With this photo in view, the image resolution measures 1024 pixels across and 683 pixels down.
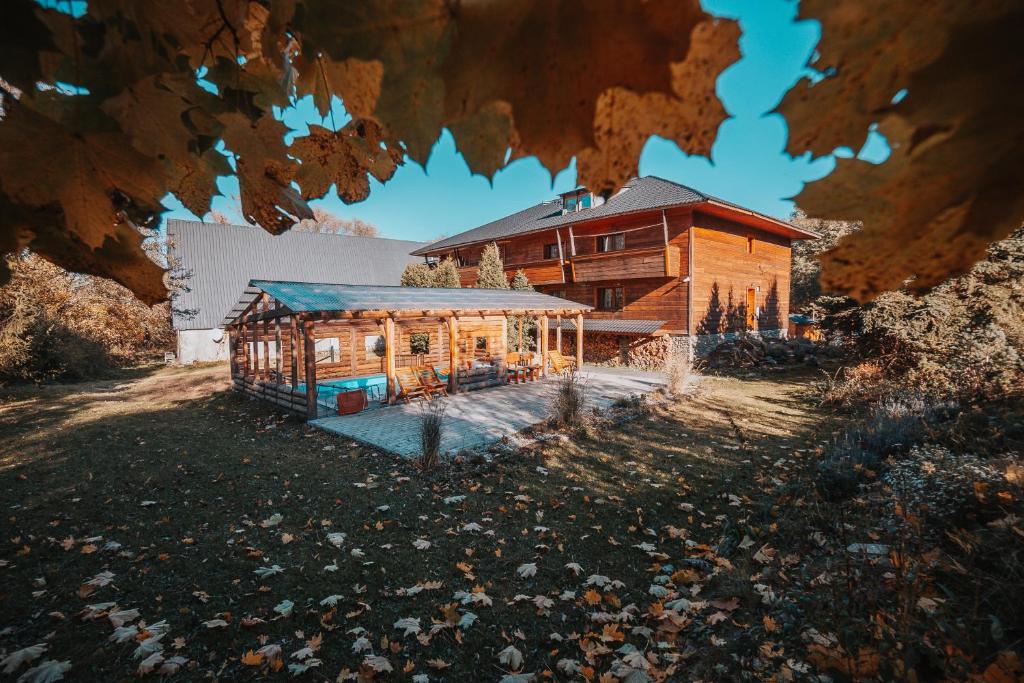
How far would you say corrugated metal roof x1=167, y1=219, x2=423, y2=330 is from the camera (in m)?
24.0

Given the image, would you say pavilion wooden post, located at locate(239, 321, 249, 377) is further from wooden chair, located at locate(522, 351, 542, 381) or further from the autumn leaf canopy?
the autumn leaf canopy

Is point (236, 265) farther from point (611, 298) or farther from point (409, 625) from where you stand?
point (409, 625)

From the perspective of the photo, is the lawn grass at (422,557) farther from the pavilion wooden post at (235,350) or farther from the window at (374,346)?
the window at (374,346)

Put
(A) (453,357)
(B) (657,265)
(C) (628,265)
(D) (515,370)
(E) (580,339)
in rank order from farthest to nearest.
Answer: (C) (628,265) → (B) (657,265) → (E) (580,339) → (D) (515,370) → (A) (453,357)

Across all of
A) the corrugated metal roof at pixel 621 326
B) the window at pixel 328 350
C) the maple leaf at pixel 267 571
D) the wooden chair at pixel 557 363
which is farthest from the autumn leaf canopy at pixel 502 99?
the window at pixel 328 350

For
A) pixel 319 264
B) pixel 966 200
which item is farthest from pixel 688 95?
pixel 319 264

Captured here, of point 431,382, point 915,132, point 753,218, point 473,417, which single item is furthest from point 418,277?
point 915,132

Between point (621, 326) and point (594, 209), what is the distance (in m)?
5.52

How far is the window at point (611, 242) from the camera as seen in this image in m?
19.1

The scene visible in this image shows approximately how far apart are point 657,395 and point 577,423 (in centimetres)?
406

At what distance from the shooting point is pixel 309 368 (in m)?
9.79

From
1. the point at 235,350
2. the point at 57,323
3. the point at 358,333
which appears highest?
the point at 57,323

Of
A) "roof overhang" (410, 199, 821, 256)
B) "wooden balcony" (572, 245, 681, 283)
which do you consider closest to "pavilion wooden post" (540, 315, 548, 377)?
"wooden balcony" (572, 245, 681, 283)

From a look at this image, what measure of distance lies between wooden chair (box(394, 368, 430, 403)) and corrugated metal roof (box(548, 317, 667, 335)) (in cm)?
977
